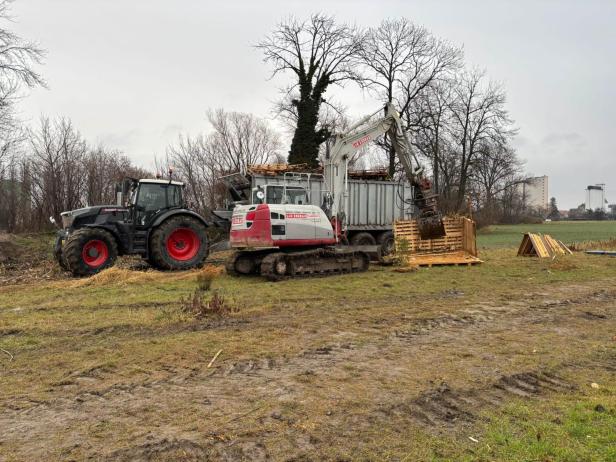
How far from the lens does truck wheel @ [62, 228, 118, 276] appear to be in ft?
42.3

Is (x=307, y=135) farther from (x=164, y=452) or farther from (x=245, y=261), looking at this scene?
(x=164, y=452)

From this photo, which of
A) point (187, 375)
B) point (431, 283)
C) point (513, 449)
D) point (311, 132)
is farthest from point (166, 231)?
point (311, 132)

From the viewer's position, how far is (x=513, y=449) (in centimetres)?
352

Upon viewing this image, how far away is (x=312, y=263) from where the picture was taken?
13.4 meters

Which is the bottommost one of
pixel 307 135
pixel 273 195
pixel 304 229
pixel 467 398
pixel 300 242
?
pixel 467 398

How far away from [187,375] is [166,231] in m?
9.50

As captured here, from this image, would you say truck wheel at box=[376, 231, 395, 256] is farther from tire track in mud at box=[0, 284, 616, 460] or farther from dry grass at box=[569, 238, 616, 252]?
tire track in mud at box=[0, 284, 616, 460]

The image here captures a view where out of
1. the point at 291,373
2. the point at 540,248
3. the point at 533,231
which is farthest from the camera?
the point at 533,231

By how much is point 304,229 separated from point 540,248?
35.2 feet

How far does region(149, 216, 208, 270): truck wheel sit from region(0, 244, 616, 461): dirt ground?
12.9ft

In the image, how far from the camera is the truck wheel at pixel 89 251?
12.9 metres

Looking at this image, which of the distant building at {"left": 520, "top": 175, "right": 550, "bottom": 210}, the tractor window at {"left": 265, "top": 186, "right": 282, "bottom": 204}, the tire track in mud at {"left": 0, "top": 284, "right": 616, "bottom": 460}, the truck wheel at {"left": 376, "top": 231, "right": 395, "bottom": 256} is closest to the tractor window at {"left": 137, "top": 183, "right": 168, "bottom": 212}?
the tractor window at {"left": 265, "top": 186, "right": 282, "bottom": 204}

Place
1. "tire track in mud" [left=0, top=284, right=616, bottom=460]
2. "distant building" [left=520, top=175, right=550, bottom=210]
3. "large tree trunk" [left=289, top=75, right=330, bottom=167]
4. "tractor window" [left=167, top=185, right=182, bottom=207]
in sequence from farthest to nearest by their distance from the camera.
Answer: "distant building" [left=520, top=175, right=550, bottom=210], "large tree trunk" [left=289, top=75, right=330, bottom=167], "tractor window" [left=167, top=185, right=182, bottom=207], "tire track in mud" [left=0, top=284, right=616, bottom=460]

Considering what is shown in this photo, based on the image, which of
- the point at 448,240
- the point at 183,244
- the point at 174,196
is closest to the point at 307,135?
the point at 448,240
